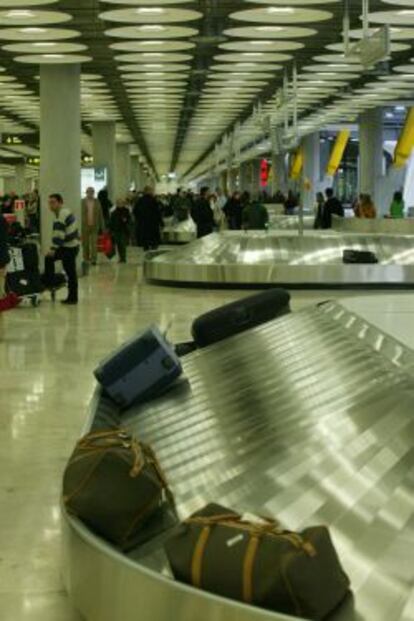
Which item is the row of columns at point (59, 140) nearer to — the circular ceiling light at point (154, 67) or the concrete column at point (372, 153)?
the circular ceiling light at point (154, 67)

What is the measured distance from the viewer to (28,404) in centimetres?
1040

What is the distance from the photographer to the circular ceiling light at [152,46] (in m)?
23.6

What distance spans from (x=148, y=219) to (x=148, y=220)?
0.05m

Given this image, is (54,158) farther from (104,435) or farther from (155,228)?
(104,435)

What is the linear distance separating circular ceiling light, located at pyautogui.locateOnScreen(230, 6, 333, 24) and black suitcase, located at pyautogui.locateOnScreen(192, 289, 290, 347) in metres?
10.8

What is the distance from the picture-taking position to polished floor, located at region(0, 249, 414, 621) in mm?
6023

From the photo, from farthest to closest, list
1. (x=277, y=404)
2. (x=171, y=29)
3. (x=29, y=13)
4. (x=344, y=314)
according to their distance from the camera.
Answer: (x=171, y=29)
(x=29, y=13)
(x=344, y=314)
(x=277, y=404)

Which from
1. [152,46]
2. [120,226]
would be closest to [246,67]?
[120,226]

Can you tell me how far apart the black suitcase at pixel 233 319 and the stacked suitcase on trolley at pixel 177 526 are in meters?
1.62

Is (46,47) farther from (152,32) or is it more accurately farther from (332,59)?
(332,59)

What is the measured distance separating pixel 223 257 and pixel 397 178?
27.8 meters

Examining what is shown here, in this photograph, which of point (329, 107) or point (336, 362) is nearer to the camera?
point (336, 362)

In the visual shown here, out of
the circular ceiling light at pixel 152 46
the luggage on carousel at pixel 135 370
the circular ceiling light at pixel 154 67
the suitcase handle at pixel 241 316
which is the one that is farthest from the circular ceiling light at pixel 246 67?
the luggage on carousel at pixel 135 370

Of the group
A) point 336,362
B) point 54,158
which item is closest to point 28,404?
point 336,362
